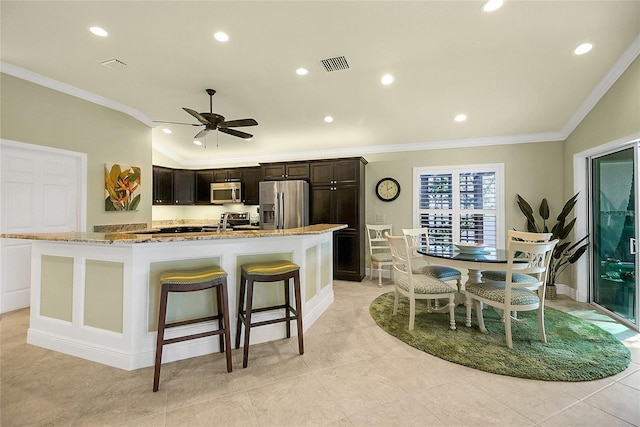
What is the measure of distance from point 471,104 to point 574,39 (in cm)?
126

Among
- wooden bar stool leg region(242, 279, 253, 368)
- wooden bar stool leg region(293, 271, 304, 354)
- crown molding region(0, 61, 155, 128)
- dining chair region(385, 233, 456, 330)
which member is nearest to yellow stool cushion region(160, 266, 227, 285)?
wooden bar stool leg region(242, 279, 253, 368)

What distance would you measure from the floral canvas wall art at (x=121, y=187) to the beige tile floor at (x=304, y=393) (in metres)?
2.33

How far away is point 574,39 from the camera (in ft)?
8.99

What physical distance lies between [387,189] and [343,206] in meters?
0.95

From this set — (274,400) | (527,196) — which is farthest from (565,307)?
(274,400)

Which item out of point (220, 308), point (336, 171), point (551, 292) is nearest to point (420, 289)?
point (220, 308)

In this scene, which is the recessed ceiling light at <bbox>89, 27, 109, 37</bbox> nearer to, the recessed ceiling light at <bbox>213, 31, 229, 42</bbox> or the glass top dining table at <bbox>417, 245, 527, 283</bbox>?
the recessed ceiling light at <bbox>213, 31, 229, 42</bbox>

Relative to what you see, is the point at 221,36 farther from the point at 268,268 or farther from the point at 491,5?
the point at 491,5

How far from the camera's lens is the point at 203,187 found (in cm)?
663

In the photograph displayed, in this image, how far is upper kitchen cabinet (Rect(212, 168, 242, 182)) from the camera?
20.9 ft

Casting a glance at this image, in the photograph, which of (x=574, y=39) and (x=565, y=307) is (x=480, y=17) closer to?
(x=574, y=39)

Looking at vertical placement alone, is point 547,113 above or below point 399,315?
above

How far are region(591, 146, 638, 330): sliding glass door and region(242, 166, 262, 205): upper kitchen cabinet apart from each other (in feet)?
18.7

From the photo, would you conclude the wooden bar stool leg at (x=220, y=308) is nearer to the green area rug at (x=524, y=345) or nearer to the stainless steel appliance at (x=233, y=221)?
the green area rug at (x=524, y=345)
